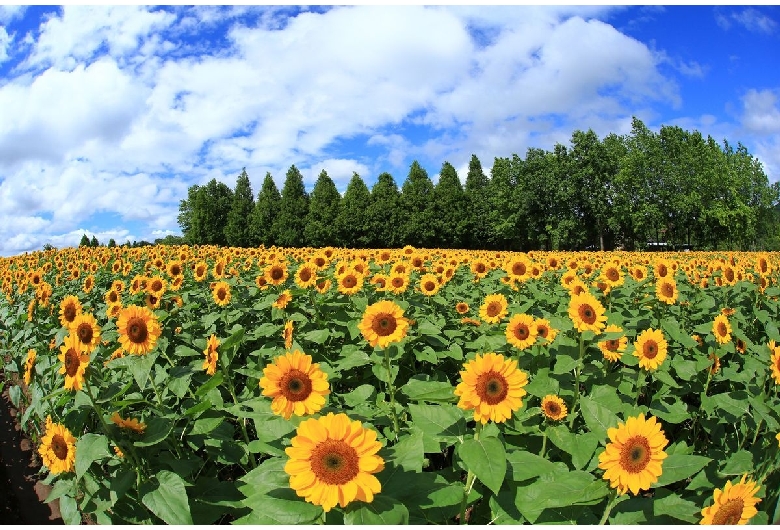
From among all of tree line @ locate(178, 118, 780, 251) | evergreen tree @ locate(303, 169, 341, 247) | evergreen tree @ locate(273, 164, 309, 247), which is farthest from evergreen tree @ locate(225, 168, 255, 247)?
evergreen tree @ locate(303, 169, 341, 247)

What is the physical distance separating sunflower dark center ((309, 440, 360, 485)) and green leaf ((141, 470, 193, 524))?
0.96 meters

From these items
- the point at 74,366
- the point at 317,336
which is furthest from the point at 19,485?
the point at 74,366

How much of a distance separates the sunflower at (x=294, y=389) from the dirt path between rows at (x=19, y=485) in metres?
3.86

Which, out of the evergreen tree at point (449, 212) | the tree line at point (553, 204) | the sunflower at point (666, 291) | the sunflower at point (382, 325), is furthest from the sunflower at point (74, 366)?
the evergreen tree at point (449, 212)

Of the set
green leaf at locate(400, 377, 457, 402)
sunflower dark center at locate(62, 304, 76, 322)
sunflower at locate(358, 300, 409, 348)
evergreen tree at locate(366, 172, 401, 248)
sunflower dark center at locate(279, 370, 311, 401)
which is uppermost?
evergreen tree at locate(366, 172, 401, 248)

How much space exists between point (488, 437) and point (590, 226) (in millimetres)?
56382

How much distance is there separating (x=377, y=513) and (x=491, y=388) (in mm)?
721

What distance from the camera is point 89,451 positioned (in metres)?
2.34

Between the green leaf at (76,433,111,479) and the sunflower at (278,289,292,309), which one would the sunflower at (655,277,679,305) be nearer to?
the sunflower at (278,289,292,309)

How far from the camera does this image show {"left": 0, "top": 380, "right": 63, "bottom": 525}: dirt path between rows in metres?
4.76

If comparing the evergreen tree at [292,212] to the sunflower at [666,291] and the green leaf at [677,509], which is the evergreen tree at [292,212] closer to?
the sunflower at [666,291]

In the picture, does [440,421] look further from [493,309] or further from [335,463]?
[493,309]

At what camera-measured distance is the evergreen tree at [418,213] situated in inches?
2212

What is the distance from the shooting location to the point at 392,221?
56.5 m
